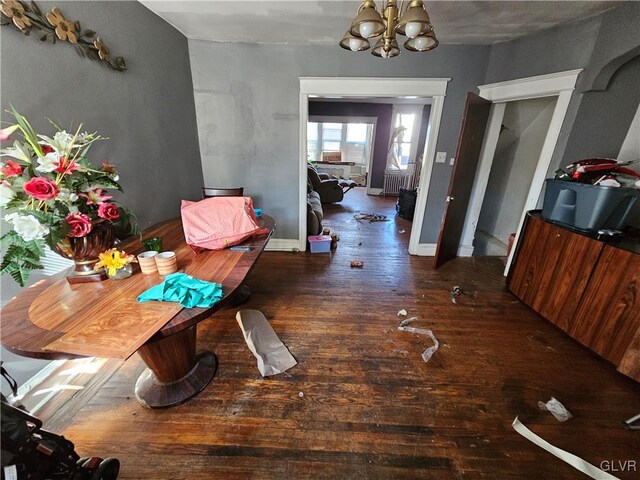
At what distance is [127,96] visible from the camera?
1902 mm

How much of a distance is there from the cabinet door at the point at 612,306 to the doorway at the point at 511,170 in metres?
1.38

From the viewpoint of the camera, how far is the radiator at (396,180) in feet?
22.7

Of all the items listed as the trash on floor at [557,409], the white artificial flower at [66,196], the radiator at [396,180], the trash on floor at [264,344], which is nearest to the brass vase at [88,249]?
the white artificial flower at [66,196]

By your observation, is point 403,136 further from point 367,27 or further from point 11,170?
point 11,170

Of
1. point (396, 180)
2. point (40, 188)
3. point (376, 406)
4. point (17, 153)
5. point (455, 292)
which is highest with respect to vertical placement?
point (17, 153)

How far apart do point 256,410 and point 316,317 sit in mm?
852

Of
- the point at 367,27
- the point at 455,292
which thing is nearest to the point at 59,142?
the point at 367,27

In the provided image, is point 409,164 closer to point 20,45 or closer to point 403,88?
point 403,88

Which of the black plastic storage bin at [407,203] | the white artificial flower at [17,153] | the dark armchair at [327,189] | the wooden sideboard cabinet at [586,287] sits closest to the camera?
the white artificial flower at [17,153]

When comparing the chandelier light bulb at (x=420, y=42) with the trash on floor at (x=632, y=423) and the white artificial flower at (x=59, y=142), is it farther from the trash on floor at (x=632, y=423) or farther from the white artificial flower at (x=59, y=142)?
the trash on floor at (x=632, y=423)

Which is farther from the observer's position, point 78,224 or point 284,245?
point 284,245

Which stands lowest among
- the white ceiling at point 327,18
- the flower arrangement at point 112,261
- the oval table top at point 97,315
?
the oval table top at point 97,315

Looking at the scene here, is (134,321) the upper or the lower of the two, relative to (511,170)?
lower

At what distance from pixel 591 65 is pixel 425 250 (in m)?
2.15
